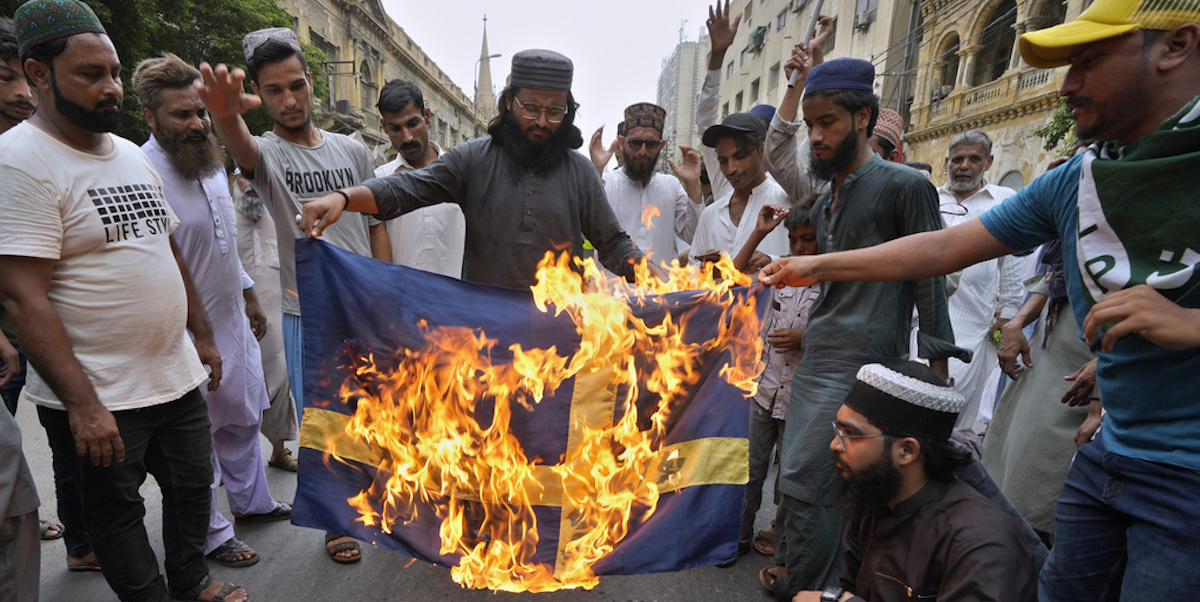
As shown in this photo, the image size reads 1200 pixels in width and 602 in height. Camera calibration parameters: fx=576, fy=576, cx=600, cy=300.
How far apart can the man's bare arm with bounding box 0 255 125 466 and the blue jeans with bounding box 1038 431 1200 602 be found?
3562mm

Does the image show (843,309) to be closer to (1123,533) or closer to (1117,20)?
(1123,533)

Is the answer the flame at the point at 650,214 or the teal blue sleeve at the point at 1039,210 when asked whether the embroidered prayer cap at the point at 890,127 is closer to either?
the flame at the point at 650,214

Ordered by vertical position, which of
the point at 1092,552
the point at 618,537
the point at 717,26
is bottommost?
the point at 618,537

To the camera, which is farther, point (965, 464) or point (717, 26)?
point (717, 26)

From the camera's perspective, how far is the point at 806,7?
1214 inches

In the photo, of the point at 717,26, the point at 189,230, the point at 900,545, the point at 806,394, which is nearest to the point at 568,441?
the point at 806,394

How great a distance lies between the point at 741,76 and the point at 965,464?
1722 inches

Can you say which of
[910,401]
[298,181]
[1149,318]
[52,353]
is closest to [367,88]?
[298,181]

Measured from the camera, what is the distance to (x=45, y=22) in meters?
2.32

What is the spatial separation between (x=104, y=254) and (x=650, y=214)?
12.7ft

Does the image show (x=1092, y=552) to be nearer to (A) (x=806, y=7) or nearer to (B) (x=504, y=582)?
(B) (x=504, y=582)

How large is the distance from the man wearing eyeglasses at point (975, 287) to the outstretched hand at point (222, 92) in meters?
5.02

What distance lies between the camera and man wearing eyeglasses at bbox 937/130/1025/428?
473 cm

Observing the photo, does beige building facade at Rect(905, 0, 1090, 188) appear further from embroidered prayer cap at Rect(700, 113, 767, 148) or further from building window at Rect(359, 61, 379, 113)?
building window at Rect(359, 61, 379, 113)
